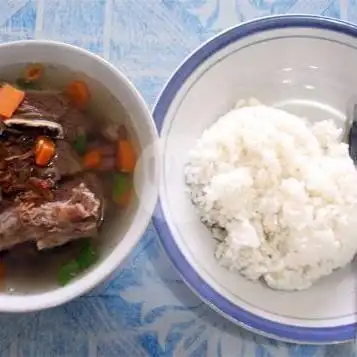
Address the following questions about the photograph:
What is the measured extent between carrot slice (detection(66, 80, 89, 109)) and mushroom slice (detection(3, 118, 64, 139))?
0.08m

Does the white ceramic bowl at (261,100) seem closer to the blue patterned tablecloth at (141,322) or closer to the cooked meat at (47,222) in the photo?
the blue patterned tablecloth at (141,322)

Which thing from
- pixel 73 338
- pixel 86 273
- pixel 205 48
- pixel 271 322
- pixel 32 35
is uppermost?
pixel 205 48

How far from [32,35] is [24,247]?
1.89ft

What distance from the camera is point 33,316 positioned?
153cm

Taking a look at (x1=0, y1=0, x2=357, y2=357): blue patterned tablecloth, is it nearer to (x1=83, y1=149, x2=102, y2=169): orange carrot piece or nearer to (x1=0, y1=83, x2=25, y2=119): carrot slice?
(x1=83, y1=149, x2=102, y2=169): orange carrot piece

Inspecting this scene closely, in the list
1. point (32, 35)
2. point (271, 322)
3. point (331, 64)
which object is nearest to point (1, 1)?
point (32, 35)

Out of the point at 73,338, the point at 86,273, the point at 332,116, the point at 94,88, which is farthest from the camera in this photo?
the point at 332,116

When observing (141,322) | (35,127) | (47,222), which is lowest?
(141,322)

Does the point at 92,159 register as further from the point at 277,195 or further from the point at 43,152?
the point at 277,195

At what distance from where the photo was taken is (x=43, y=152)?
4.46 ft

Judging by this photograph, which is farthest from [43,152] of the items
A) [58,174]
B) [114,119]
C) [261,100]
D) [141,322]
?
[261,100]

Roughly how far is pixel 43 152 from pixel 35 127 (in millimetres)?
49

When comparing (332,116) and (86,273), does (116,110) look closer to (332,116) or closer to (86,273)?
(86,273)

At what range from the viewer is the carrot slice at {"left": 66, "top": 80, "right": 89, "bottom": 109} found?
1.42 m
